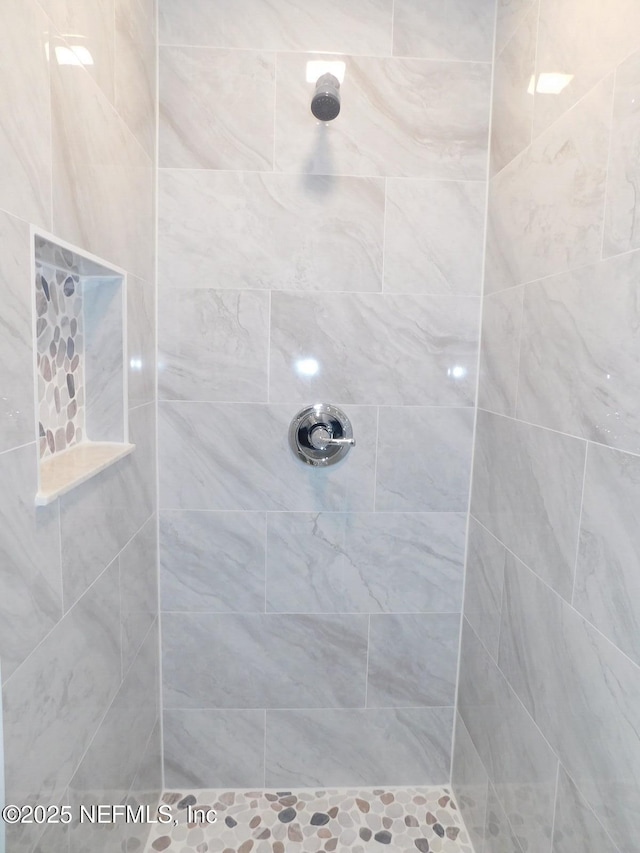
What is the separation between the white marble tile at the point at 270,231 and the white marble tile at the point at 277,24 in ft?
1.21

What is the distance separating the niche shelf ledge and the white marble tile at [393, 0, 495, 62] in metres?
1.38

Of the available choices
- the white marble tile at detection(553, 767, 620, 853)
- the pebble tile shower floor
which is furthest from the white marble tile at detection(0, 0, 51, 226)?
the pebble tile shower floor

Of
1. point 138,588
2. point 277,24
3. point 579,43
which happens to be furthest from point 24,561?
point 277,24

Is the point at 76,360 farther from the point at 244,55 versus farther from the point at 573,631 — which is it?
the point at 573,631

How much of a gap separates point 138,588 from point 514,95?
1681 mm

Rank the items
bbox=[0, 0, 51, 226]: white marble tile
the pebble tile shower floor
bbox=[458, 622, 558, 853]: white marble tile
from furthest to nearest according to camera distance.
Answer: the pebble tile shower floor, bbox=[458, 622, 558, 853]: white marble tile, bbox=[0, 0, 51, 226]: white marble tile

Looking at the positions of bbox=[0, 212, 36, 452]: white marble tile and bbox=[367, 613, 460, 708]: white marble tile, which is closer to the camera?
bbox=[0, 212, 36, 452]: white marble tile

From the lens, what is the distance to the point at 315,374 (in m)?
1.49

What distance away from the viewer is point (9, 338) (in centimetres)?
69

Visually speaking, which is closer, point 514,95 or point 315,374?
point 514,95

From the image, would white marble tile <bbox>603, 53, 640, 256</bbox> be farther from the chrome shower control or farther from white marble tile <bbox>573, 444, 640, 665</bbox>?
the chrome shower control

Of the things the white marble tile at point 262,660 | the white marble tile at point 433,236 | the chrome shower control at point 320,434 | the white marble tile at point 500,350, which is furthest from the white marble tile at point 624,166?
the white marble tile at point 262,660

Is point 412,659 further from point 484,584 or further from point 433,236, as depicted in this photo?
point 433,236

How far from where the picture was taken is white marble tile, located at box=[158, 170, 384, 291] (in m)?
1.42
